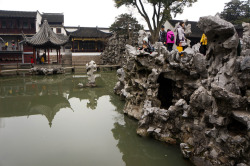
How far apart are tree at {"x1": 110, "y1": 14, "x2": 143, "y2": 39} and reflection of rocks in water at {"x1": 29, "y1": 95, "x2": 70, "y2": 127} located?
18548 mm

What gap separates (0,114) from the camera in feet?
29.7

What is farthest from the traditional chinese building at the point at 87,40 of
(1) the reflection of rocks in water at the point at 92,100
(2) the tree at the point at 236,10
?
(1) the reflection of rocks in water at the point at 92,100

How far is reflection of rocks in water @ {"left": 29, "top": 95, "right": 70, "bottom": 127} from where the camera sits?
366 inches

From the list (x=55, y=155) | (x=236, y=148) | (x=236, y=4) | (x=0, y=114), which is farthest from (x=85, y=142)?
(x=236, y=4)

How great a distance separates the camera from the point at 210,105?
187 inches

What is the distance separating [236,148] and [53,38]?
75.7 ft

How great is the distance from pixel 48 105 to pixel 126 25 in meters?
21.7

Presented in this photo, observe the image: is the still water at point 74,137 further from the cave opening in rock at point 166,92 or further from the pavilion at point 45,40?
the pavilion at point 45,40

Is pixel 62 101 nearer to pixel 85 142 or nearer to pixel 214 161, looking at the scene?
pixel 85 142

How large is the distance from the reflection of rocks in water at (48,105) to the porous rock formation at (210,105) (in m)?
4.56

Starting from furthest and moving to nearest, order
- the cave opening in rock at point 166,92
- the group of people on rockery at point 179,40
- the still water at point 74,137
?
the group of people on rockery at point 179,40
the cave opening in rock at point 166,92
the still water at point 74,137

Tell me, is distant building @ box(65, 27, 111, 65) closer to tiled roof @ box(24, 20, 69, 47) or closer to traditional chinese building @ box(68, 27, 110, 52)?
traditional chinese building @ box(68, 27, 110, 52)

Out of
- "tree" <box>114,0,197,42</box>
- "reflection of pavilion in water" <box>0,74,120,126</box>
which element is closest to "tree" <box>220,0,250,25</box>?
"tree" <box>114,0,197,42</box>

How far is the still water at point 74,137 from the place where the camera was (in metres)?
5.35
